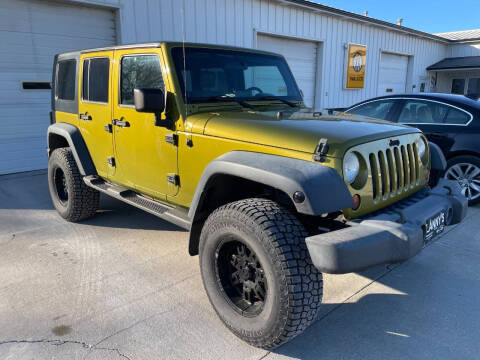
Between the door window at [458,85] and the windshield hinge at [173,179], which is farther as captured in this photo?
the door window at [458,85]

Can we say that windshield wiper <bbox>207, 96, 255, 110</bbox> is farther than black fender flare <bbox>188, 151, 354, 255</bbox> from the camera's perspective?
Yes

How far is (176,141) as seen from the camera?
9.66 ft

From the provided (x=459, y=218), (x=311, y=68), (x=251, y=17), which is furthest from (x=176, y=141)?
(x=311, y=68)

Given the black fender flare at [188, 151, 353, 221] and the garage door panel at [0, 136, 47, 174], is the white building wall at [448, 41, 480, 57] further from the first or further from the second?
the black fender flare at [188, 151, 353, 221]

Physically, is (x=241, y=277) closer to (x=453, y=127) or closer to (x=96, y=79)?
(x=96, y=79)

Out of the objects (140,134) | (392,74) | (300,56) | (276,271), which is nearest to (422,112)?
(140,134)

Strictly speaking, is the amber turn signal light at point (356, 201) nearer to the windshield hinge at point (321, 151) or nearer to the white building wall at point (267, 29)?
the windshield hinge at point (321, 151)

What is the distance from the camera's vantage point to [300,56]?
11.3 m

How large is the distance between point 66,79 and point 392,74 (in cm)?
1429

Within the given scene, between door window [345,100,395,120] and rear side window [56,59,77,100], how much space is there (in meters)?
3.93

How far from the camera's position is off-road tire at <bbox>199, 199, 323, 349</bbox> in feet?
6.73

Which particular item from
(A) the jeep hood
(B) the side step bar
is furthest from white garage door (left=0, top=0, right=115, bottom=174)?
(A) the jeep hood

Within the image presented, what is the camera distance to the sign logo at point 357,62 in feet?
42.6

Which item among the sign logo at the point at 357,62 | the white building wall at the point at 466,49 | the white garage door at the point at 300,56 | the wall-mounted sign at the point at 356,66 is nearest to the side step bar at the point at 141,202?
the white garage door at the point at 300,56
